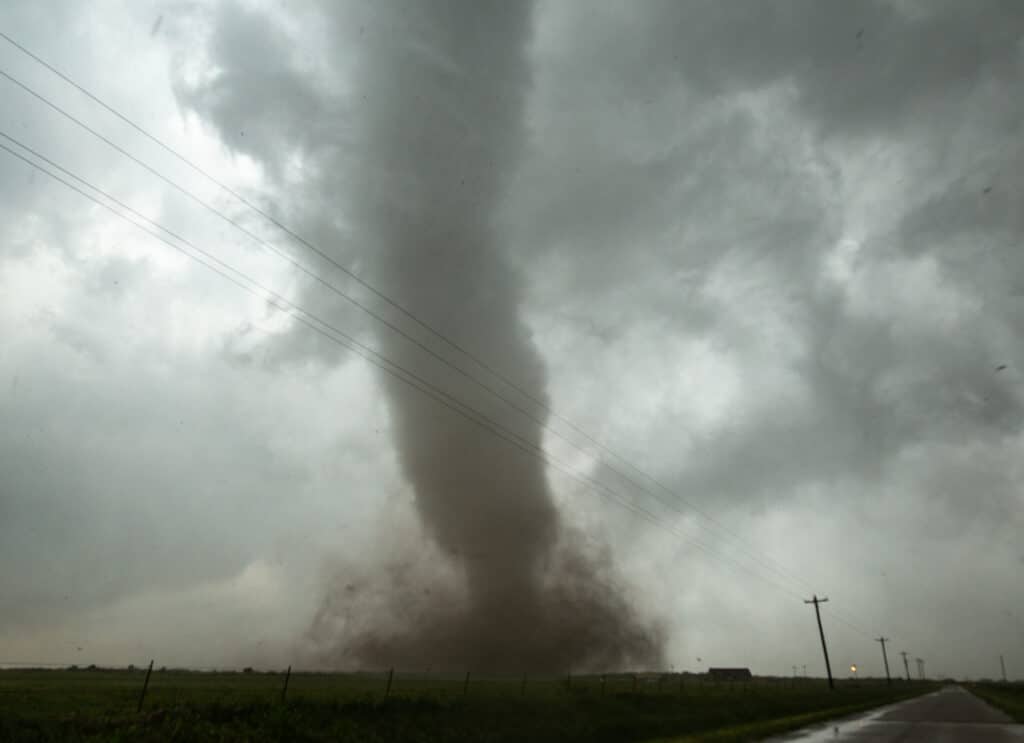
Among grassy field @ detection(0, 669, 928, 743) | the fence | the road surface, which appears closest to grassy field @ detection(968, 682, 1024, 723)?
the road surface

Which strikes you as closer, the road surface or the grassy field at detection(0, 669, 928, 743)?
the grassy field at detection(0, 669, 928, 743)

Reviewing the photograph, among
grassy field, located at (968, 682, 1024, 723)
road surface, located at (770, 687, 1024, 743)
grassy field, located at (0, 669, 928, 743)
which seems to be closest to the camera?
grassy field, located at (0, 669, 928, 743)

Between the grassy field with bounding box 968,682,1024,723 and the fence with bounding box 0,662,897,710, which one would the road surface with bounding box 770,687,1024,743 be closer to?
the grassy field with bounding box 968,682,1024,723

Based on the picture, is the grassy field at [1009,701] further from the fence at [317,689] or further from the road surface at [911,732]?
the fence at [317,689]

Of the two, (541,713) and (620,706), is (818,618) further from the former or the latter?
(541,713)

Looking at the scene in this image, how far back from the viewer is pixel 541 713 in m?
26.8

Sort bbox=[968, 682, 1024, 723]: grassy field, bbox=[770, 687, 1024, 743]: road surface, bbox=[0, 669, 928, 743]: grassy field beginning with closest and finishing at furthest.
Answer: bbox=[0, 669, 928, 743]: grassy field
bbox=[770, 687, 1024, 743]: road surface
bbox=[968, 682, 1024, 723]: grassy field

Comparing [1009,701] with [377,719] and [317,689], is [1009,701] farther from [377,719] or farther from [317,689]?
[377,719]

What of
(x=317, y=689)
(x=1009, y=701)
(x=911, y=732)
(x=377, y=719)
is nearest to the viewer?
(x=377, y=719)

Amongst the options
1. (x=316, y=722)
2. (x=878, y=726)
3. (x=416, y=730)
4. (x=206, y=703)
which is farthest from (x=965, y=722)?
(x=206, y=703)

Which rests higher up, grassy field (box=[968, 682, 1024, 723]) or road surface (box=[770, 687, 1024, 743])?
grassy field (box=[968, 682, 1024, 723])

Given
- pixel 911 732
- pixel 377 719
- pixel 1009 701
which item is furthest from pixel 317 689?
pixel 1009 701

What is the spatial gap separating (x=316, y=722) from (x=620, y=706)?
55.9 ft

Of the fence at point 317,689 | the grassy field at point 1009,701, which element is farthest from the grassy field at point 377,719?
the grassy field at point 1009,701
